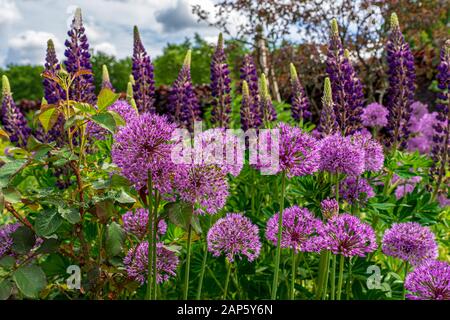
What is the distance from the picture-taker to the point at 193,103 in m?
3.45

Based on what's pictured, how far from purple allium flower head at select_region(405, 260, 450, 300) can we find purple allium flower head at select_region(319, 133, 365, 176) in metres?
0.48

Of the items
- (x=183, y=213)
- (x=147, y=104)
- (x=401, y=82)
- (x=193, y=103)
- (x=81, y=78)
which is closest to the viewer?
(x=183, y=213)

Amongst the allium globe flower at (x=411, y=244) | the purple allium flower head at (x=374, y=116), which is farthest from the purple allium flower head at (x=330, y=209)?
the purple allium flower head at (x=374, y=116)

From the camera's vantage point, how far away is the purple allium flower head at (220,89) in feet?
11.1

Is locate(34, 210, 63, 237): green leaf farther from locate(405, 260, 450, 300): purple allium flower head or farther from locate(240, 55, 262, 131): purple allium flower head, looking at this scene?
locate(240, 55, 262, 131): purple allium flower head

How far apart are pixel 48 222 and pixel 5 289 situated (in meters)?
0.26

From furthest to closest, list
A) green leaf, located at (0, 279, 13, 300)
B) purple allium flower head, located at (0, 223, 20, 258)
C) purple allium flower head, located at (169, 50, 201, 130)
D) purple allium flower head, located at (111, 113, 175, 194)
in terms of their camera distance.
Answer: purple allium flower head, located at (169, 50, 201, 130), purple allium flower head, located at (0, 223, 20, 258), green leaf, located at (0, 279, 13, 300), purple allium flower head, located at (111, 113, 175, 194)

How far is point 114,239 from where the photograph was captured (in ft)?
5.97

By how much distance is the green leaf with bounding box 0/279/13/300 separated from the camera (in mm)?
1668

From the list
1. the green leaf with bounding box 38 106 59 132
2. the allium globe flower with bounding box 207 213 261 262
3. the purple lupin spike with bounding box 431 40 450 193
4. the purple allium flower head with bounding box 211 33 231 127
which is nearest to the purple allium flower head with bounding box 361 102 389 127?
the purple lupin spike with bounding box 431 40 450 193
